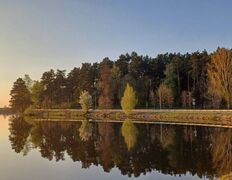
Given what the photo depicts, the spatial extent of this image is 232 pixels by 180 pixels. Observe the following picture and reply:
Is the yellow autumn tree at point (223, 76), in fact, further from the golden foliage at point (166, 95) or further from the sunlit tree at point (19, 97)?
the sunlit tree at point (19, 97)

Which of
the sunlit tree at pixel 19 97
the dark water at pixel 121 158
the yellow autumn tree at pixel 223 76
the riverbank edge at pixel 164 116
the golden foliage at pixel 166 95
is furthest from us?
the sunlit tree at pixel 19 97

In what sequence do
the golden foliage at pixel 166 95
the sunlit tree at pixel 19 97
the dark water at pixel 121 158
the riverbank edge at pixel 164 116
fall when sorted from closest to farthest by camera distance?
the dark water at pixel 121 158
the riverbank edge at pixel 164 116
the golden foliage at pixel 166 95
the sunlit tree at pixel 19 97

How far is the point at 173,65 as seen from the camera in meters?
118

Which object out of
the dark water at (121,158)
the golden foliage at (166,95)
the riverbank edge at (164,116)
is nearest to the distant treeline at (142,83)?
the golden foliage at (166,95)

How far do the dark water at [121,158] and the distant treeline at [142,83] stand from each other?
1727 inches

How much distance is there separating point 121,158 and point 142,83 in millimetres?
88299

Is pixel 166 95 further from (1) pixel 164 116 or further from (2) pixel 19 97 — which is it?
(2) pixel 19 97

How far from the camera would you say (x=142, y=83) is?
121250 millimetres

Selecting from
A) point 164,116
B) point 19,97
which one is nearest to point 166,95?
point 164,116

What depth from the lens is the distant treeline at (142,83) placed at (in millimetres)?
110500

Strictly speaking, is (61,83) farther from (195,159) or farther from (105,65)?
(195,159)

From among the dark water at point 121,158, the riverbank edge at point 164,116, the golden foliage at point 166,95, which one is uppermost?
the golden foliage at point 166,95

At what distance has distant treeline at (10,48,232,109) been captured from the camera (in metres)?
110

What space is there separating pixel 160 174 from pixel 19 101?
136640 millimetres
